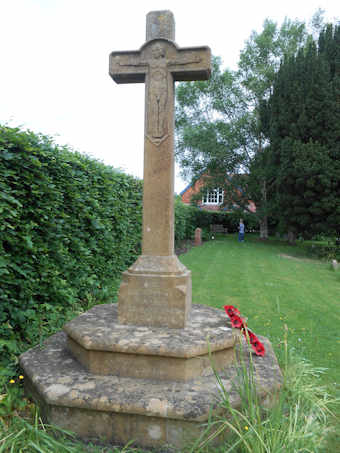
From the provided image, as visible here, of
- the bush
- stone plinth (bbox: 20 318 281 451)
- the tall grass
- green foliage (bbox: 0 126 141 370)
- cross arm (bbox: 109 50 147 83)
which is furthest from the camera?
the bush

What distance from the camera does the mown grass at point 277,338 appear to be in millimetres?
2047

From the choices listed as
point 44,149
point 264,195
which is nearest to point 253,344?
point 44,149

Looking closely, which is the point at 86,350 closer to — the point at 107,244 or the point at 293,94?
the point at 107,244

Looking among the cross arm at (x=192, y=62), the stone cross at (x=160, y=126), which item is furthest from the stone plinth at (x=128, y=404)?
the cross arm at (x=192, y=62)

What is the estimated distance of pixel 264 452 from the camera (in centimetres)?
188

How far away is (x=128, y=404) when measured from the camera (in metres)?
2.18

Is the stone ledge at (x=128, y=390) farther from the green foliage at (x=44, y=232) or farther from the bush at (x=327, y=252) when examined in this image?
the bush at (x=327, y=252)

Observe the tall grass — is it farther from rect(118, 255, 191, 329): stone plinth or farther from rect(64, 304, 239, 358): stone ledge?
rect(118, 255, 191, 329): stone plinth

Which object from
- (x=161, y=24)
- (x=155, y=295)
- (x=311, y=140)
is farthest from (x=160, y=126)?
(x=311, y=140)

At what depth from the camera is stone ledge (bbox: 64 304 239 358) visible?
2562mm

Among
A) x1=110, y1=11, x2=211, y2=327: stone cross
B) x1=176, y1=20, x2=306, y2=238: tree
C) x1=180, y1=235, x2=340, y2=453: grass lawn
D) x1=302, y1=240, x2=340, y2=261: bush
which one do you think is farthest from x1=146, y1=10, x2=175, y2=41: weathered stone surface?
x1=176, y1=20, x2=306, y2=238: tree

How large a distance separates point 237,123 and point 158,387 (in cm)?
1979

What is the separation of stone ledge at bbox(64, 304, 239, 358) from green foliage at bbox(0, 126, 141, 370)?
0.60 m

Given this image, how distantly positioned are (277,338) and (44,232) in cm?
340
